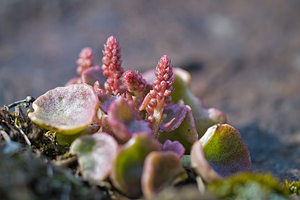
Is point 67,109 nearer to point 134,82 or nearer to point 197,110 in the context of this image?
point 134,82

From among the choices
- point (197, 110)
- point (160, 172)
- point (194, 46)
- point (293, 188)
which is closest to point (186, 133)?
point (197, 110)

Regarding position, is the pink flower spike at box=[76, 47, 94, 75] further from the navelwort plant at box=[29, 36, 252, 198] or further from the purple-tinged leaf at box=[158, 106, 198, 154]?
the purple-tinged leaf at box=[158, 106, 198, 154]

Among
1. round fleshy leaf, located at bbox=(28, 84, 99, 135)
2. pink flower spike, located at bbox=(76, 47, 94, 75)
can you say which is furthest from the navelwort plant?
pink flower spike, located at bbox=(76, 47, 94, 75)

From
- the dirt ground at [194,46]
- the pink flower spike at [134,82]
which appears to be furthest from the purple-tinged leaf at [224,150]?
the dirt ground at [194,46]

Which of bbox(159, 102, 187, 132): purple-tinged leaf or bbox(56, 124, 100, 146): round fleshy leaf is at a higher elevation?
bbox(159, 102, 187, 132): purple-tinged leaf

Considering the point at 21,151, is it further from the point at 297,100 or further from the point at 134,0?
the point at 134,0

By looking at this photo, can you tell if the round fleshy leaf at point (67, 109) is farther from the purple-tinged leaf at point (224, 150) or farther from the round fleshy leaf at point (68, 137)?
the purple-tinged leaf at point (224, 150)
